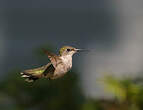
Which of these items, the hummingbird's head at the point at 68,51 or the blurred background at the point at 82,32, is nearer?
the hummingbird's head at the point at 68,51

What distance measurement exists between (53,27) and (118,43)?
113cm

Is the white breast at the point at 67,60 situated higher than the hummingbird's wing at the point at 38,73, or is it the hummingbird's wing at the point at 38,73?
the white breast at the point at 67,60

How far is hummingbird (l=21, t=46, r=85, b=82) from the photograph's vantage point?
1.64 m

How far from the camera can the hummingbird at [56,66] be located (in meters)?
1.64

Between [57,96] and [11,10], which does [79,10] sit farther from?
[57,96]

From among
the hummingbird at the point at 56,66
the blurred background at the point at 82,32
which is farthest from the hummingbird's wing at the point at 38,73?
the blurred background at the point at 82,32

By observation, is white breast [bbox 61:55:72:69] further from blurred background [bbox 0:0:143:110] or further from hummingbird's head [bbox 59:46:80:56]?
blurred background [bbox 0:0:143:110]

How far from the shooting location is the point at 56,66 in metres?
1.67

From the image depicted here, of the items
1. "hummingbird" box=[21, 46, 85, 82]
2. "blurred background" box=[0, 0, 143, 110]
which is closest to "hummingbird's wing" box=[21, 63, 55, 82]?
"hummingbird" box=[21, 46, 85, 82]

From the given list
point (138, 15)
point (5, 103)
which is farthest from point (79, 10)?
point (5, 103)

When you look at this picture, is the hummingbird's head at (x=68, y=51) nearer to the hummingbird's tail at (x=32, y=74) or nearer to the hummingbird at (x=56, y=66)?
the hummingbird at (x=56, y=66)

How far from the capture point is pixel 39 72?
5.87 ft

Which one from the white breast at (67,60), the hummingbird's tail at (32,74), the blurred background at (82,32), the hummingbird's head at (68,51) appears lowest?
the hummingbird's tail at (32,74)

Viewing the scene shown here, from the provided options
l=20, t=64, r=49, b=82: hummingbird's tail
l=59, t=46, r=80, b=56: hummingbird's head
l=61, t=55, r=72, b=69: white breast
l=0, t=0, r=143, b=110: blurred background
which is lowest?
l=20, t=64, r=49, b=82: hummingbird's tail
